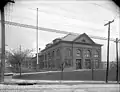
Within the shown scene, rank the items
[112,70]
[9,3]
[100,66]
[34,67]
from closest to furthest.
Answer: [9,3] → [100,66] → [112,70] → [34,67]

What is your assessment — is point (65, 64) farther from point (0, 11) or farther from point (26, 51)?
point (0, 11)

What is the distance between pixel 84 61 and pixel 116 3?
570 inches

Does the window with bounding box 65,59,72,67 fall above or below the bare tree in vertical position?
below

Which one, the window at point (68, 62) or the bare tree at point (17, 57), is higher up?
the bare tree at point (17, 57)

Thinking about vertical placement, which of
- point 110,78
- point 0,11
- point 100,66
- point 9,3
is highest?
point 9,3

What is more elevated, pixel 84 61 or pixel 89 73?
pixel 84 61

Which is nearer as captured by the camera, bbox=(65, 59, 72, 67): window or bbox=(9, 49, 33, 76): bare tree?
bbox=(9, 49, 33, 76): bare tree

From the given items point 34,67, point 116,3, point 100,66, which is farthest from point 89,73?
point 116,3

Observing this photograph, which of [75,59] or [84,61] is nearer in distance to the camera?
[84,61]

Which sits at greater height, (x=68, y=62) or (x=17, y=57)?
(x=17, y=57)

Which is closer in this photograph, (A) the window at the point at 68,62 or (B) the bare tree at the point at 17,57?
(B) the bare tree at the point at 17,57

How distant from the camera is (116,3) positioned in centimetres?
175

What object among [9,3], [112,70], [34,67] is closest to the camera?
[9,3]

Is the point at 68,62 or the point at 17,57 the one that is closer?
the point at 17,57
